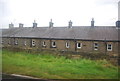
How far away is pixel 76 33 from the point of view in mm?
34656

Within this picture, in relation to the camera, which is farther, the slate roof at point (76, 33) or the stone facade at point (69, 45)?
the slate roof at point (76, 33)

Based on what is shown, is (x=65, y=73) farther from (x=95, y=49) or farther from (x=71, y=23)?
(x=71, y=23)

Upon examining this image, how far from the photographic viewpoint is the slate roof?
31641mm

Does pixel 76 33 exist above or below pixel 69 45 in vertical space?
above

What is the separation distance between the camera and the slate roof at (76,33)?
104 ft

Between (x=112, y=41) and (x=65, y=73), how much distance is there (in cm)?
1860

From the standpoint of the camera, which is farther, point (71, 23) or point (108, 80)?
point (71, 23)

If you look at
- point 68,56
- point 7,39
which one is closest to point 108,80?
point 68,56

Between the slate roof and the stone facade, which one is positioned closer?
the stone facade

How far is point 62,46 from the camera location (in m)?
33.5

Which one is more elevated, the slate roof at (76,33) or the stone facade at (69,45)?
the slate roof at (76,33)

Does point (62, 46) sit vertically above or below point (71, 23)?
below

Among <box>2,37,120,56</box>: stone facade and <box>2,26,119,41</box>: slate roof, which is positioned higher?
<box>2,26,119,41</box>: slate roof

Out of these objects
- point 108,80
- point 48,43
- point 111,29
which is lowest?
point 108,80
